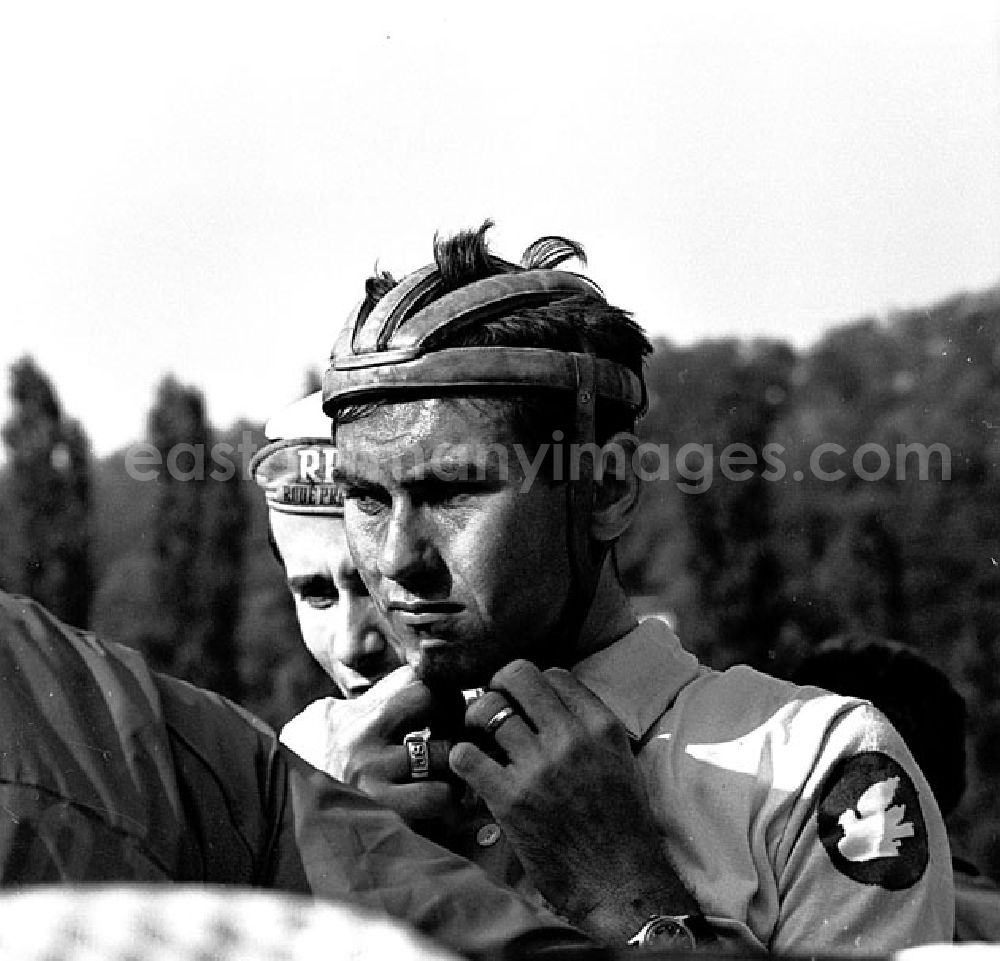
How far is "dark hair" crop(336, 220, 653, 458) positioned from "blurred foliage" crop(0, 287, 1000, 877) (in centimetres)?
479

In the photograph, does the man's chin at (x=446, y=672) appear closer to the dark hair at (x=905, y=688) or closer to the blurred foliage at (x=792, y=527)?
the dark hair at (x=905, y=688)

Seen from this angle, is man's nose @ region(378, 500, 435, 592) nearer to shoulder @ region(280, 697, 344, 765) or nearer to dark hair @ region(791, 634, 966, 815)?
shoulder @ region(280, 697, 344, 765)

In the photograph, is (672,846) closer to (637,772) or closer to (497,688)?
(637,772)

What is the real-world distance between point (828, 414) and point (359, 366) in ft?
36.5

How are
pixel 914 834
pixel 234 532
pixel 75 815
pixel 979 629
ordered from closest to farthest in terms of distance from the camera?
pixel 75 815
pixel 914 834
pixel 979 629
pixel 234 532

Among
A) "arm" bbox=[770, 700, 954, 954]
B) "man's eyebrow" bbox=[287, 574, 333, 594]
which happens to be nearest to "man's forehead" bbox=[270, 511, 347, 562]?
"man's eyebrow" bbox=[287, 574, 333, 594]

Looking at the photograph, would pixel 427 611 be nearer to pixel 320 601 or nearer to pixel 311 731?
pixel 311 731

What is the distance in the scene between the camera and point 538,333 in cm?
186

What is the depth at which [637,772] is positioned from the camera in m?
1.73

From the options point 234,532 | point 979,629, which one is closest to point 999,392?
point 979,629

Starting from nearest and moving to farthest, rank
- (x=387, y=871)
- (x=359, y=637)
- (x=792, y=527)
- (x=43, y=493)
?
(x=387, y=871)
(x=359, y=637)
(x=792, y=527)
(x=43, y=493)

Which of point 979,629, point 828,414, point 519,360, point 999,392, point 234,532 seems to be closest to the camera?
point 519,360

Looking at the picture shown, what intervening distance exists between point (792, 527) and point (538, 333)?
10964 millimetres

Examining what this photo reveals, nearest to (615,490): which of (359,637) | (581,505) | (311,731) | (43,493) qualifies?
(581,505)
